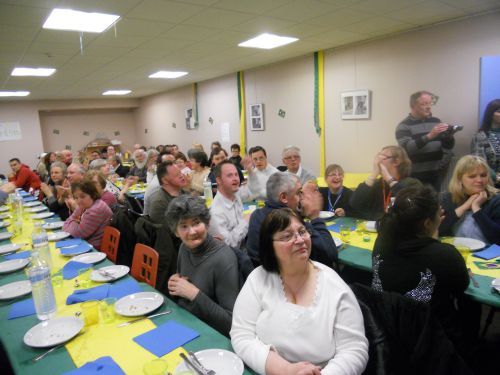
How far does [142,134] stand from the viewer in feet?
44.4

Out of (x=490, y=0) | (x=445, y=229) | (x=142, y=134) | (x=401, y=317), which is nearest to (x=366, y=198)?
(x=445, y=229)

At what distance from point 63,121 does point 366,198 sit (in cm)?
1212

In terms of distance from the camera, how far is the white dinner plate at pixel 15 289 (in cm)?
207

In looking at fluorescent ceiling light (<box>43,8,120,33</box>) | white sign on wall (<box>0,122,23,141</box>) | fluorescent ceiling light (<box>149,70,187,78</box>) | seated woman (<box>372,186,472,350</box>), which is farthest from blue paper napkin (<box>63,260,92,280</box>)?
white sign on wall (<box>0,122,23,141</box>)

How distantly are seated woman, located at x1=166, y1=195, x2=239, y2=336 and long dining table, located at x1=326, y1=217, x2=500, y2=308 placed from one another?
871mm

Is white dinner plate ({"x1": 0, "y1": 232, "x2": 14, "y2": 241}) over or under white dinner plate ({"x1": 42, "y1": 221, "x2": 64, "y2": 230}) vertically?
under

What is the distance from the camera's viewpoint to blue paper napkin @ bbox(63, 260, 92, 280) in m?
2.36

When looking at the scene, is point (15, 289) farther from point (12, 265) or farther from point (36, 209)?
point (36, 209)

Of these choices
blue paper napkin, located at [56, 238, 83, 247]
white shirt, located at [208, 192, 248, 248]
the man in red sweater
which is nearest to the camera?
white shirt, located at [208, 192, 248, 248]

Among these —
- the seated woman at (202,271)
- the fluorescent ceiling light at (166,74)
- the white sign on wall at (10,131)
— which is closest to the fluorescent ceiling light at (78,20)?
the seated woman at (202,271)

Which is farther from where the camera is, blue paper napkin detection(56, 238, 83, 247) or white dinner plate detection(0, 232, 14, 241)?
white dinner plate detection(0, 232, 14, 241)

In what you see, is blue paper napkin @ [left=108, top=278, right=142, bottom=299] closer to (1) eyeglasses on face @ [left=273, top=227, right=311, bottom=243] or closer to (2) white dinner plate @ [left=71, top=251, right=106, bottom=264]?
(2) white dinner plate @ [left=71, top=251, right=106, bottom=264]

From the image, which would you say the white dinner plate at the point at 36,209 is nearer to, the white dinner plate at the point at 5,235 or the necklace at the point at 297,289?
the white dinner plate at the point at 5,235

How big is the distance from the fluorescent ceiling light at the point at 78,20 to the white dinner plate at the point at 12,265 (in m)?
2.45
